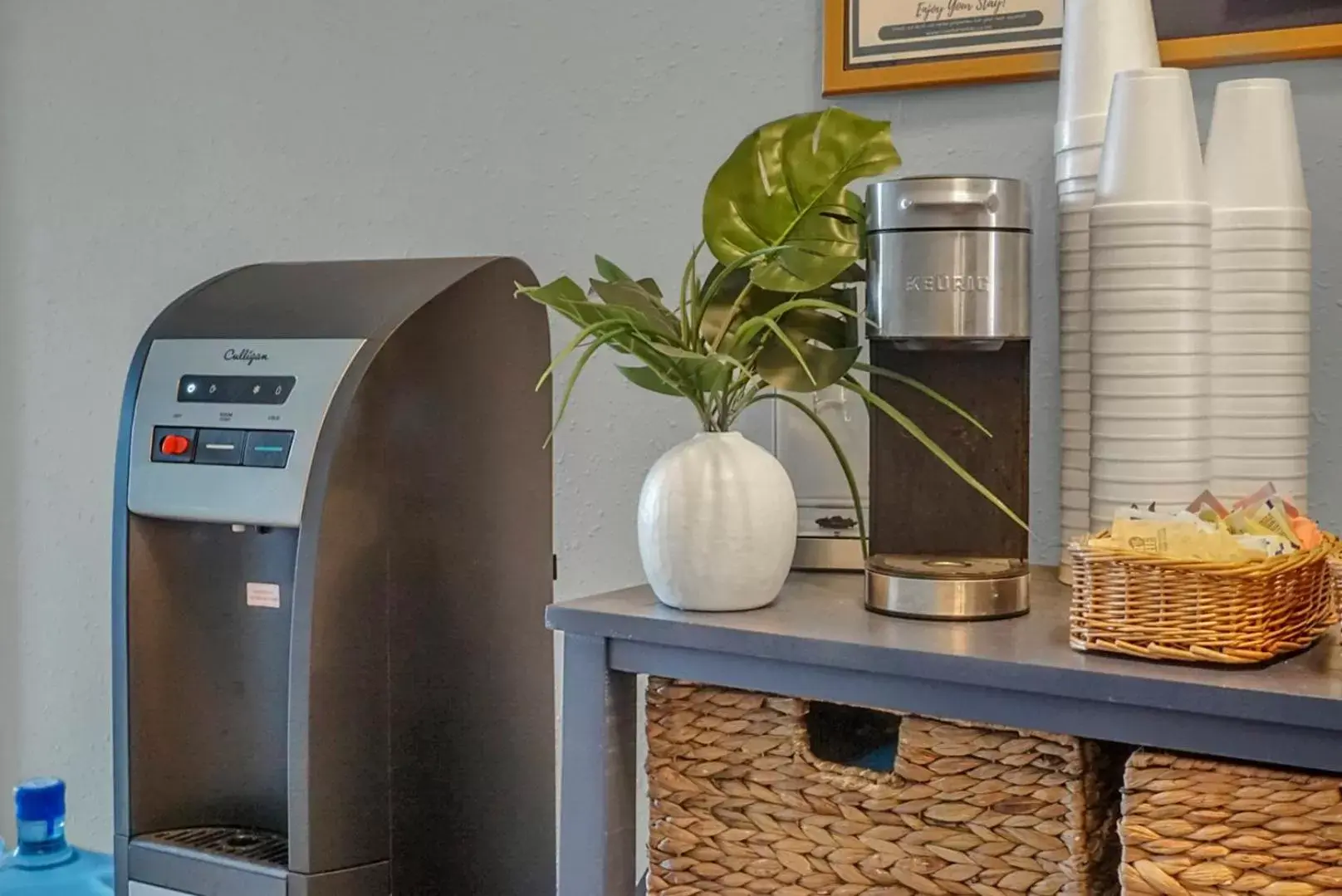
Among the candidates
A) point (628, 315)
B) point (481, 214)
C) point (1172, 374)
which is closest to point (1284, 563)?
point (1172, 374)

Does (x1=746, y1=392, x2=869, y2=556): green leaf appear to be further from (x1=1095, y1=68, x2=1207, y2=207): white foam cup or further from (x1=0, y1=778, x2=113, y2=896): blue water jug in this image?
(x1=0, y1=778, x2=113, y2=896): blue water jug

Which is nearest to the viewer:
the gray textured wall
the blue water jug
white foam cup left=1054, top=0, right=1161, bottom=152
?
white foam cup left=1054, top=0, right=1161, bottom=152

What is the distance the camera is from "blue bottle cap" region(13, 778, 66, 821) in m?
1.62

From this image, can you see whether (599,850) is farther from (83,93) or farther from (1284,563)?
(83,93)

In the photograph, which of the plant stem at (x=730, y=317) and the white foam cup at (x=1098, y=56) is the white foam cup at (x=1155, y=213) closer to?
the white foam cup at (x=1098, y=56)

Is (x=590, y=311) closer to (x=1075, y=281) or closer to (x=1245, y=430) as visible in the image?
(x=1075, y=281)

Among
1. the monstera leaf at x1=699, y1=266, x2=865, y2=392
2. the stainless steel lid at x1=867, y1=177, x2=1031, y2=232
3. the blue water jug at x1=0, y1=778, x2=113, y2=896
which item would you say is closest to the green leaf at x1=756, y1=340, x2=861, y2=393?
the monstera leaf at x1=699, y1=266, x2=865, y2=392

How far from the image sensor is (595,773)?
1.01 m

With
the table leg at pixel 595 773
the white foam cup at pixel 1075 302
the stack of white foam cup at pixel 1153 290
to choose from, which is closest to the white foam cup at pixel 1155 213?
the stack of white foam cup at pixel 1153 290

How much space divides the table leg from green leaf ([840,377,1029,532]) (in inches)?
10.6

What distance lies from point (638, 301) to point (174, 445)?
514 millimetres

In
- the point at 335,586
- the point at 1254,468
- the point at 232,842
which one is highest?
the point at 1254,468

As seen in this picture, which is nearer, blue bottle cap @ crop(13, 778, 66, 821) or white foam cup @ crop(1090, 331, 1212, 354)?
white foam cup @ crop(1090, 331, 1212, 354)

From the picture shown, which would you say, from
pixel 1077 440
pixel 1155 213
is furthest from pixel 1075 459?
pixel 1155 213
